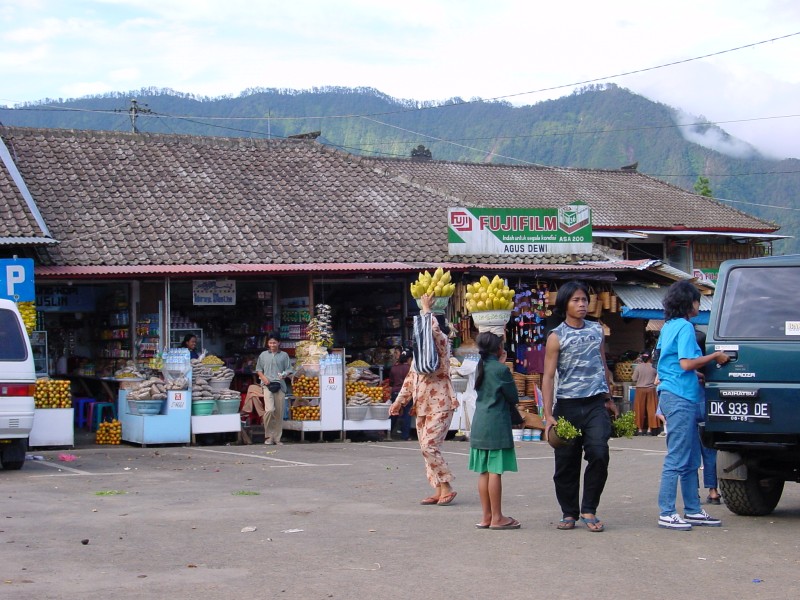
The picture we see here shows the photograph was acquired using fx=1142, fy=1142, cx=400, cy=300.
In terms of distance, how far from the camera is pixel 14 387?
13414 mm

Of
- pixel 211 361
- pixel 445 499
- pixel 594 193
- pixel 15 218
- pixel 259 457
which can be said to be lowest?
pixel 259 457

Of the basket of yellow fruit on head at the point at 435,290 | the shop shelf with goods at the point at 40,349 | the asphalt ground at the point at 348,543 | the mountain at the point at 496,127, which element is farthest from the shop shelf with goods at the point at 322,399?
the mountain at the point at 496,127

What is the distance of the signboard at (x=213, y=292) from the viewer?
19.9 metres

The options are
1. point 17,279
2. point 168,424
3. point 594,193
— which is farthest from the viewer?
point 594,193

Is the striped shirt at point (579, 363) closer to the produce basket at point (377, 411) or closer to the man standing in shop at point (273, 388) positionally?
the man standing in shop at point (273, 388)

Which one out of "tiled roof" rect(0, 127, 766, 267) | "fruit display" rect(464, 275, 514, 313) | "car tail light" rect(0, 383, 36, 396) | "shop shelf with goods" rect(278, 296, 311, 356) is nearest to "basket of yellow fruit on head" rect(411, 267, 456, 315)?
"fruit display" rect(464, 275, 514, 313)

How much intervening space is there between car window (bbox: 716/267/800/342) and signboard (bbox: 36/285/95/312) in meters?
13.8

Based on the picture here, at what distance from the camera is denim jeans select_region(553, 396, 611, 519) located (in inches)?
358

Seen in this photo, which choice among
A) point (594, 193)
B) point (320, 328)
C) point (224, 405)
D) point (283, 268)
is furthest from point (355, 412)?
point (594, 193)

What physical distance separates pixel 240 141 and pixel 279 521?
16320 millimetres

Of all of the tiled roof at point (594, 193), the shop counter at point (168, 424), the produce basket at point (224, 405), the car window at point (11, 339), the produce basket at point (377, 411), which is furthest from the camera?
the tiled roof at point (594, 193)

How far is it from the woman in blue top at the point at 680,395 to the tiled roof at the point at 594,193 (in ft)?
91.7

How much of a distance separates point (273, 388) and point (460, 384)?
3.25m

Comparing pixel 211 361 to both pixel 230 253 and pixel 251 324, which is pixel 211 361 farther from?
pixel 251 324
